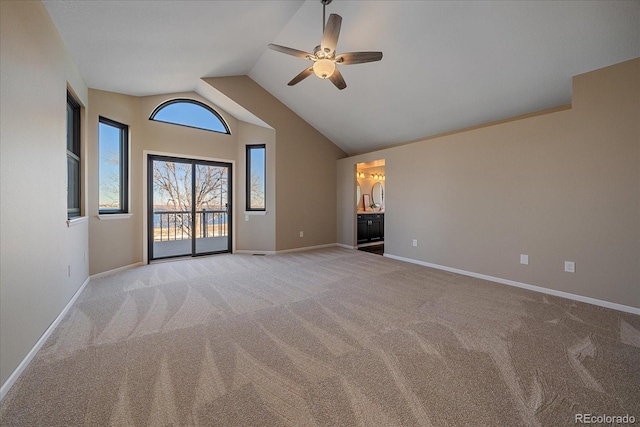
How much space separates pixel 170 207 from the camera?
4898 mm

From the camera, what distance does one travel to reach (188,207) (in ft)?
16.7

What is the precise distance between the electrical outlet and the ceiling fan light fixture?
12.0ft

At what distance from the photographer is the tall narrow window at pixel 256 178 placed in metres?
5.65

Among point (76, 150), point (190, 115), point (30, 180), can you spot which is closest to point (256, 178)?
point (190, 115)

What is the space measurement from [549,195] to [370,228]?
407 centimetres

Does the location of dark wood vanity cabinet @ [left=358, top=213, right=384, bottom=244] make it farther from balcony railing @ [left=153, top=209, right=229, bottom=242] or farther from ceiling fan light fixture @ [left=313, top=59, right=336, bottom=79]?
ceiling fan light fixture @ [left=313, top=59, right=336, bottom=79]

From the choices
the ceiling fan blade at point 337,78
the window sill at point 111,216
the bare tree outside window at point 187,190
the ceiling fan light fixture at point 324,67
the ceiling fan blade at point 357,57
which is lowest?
the window sill at point 111,216

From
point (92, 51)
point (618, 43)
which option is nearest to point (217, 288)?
point (92, 51)

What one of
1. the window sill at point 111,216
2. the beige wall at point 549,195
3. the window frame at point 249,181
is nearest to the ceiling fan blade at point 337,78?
the beige wall at point 549,195

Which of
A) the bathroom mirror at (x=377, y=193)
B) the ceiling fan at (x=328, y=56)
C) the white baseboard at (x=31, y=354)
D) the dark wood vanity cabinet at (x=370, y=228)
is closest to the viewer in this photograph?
the white baseboard at (x=31, y=354)

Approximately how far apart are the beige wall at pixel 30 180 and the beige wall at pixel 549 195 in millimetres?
4965

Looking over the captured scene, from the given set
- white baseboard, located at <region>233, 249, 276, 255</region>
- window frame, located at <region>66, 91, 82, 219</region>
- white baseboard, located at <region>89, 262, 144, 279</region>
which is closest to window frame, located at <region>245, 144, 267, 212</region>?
white baseboard, located at <region>233, 249, 276, 255</region>

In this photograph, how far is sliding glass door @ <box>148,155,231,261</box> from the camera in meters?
4.75

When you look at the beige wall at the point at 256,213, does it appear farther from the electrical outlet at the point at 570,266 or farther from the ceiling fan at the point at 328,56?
the electrical outlet at the point at 570,266
